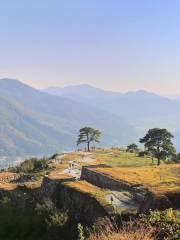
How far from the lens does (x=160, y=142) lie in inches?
2940

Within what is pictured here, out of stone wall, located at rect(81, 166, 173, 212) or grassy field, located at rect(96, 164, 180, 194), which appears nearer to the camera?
stone wall, located at rect(81, 166, 173, 212)

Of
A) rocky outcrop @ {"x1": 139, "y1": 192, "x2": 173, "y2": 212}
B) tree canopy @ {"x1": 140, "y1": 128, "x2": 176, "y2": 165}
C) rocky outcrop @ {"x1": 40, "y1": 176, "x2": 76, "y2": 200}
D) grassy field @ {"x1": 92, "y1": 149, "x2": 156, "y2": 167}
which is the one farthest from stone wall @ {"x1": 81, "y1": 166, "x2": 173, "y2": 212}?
tree canopy @ {"x1": 140, "y1": 128, "x2": 176, "y2": 165}

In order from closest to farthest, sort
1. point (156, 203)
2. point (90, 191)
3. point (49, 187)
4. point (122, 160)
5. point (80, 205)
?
point (156, 203)
point (80, 205)
point (90, 191)
point (49, 187)
point (122, 160)

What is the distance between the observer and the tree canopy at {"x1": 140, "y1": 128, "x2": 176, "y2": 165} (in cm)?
7356

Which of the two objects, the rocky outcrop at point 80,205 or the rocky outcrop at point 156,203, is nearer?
the rocky outcrop at point 156,203

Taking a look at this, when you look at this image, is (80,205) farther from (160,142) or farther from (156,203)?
(160,142)

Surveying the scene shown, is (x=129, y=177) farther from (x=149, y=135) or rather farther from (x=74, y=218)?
(x=149, y=135)

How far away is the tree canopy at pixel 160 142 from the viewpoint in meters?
73.6

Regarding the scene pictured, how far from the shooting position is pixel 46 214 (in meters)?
40.2

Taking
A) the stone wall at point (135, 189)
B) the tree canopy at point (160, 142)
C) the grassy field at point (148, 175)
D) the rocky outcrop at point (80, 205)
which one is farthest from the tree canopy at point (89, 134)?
the rocky outcrop at point (80, 205)

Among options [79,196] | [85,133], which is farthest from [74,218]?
[85,133]

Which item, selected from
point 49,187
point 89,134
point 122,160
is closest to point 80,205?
point 49,187

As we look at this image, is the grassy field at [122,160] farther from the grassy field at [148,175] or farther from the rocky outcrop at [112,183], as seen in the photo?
the rocky outcrop at [112,183]

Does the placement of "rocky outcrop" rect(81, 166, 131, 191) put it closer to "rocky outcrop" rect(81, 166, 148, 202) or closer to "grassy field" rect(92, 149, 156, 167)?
"rocky outcrop" rect(81, 166, 148, 202)
